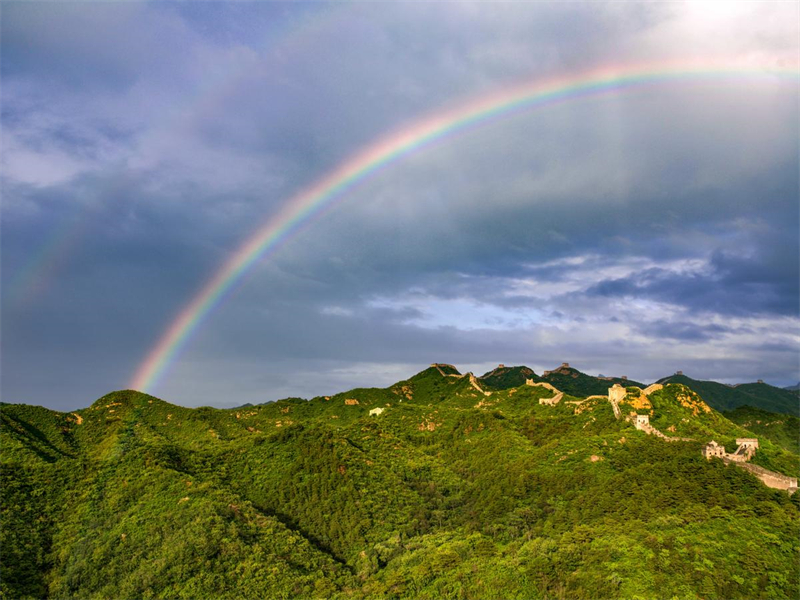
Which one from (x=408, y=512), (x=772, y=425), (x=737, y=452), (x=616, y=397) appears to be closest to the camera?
(x=737, y=452)

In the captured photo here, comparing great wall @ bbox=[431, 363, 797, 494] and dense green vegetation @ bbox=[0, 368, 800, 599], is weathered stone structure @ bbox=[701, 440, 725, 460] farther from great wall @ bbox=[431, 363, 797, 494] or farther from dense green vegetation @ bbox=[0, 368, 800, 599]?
dense green vegetation @ bbox=[0, 368, 800, 599]

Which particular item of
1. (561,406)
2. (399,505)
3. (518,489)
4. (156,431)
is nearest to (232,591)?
(399,505)

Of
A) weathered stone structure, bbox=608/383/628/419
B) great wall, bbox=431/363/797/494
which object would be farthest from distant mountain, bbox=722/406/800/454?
great wall, bbox=431/363/797/494

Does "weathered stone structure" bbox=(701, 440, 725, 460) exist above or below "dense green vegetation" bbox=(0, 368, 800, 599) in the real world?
above

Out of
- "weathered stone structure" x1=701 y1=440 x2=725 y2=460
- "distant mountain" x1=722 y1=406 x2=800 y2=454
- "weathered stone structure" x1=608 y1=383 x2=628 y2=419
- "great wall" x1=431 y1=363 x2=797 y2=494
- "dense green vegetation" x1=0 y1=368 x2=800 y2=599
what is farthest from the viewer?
"distant mountain" x1=722 y1=406 x2=800 y2=454

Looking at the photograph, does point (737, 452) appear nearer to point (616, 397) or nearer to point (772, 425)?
point (616, 397)

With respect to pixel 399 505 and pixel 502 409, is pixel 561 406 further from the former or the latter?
pixel 399 505

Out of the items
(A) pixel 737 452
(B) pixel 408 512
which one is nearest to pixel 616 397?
(A) pixel 737 452

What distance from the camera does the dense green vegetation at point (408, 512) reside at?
71.1 m

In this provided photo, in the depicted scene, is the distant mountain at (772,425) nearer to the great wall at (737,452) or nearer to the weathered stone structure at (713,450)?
the great wall at (737,452)

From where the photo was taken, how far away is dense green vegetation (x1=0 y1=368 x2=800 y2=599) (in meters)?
71.1

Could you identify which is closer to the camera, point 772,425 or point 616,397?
point 616,397

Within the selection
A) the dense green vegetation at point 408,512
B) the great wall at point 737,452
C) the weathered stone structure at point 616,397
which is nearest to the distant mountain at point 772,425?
the dense green vegetation at point 408,512

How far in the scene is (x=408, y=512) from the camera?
335 feet
